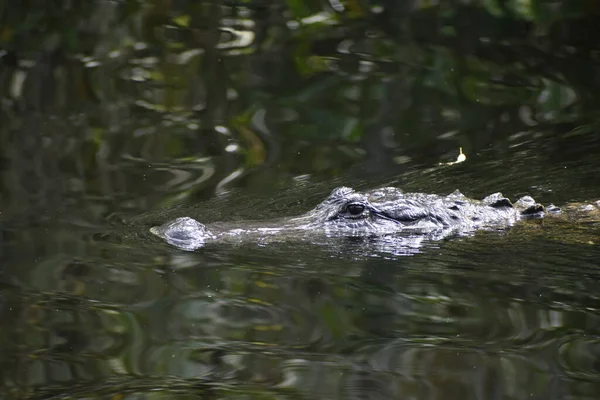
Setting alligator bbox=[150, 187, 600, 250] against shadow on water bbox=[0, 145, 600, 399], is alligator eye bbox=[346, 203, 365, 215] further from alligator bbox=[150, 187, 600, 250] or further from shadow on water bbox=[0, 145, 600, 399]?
shadow on water bbox=[0, 145, 600, 399]

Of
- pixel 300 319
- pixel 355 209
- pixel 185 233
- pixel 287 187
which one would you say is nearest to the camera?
pixel 300 319

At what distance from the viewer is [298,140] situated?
818 centimetres

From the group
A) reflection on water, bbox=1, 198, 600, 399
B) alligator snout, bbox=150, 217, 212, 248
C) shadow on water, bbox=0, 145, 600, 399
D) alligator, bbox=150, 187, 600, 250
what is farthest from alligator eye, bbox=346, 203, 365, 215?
alligator snout, bbox=150, 217, 212, 248

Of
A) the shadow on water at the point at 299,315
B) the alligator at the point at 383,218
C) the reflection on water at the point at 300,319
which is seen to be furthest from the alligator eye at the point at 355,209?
the reflection on water at the point at 300,319

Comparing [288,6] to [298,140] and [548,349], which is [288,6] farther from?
[548,349]

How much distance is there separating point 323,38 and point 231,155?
3496 millimetres

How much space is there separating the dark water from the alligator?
171mm

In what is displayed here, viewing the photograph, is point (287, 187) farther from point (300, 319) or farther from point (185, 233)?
point (300, 319)

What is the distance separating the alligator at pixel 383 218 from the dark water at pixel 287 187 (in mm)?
171

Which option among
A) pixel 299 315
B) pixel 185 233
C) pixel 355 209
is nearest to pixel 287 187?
pixel 355 209

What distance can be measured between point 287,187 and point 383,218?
1.22 meters

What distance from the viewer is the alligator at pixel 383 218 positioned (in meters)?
5.97

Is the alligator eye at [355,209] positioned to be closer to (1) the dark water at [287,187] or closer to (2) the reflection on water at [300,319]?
(1) the dark water at [287,187]

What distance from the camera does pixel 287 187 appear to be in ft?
23.5
